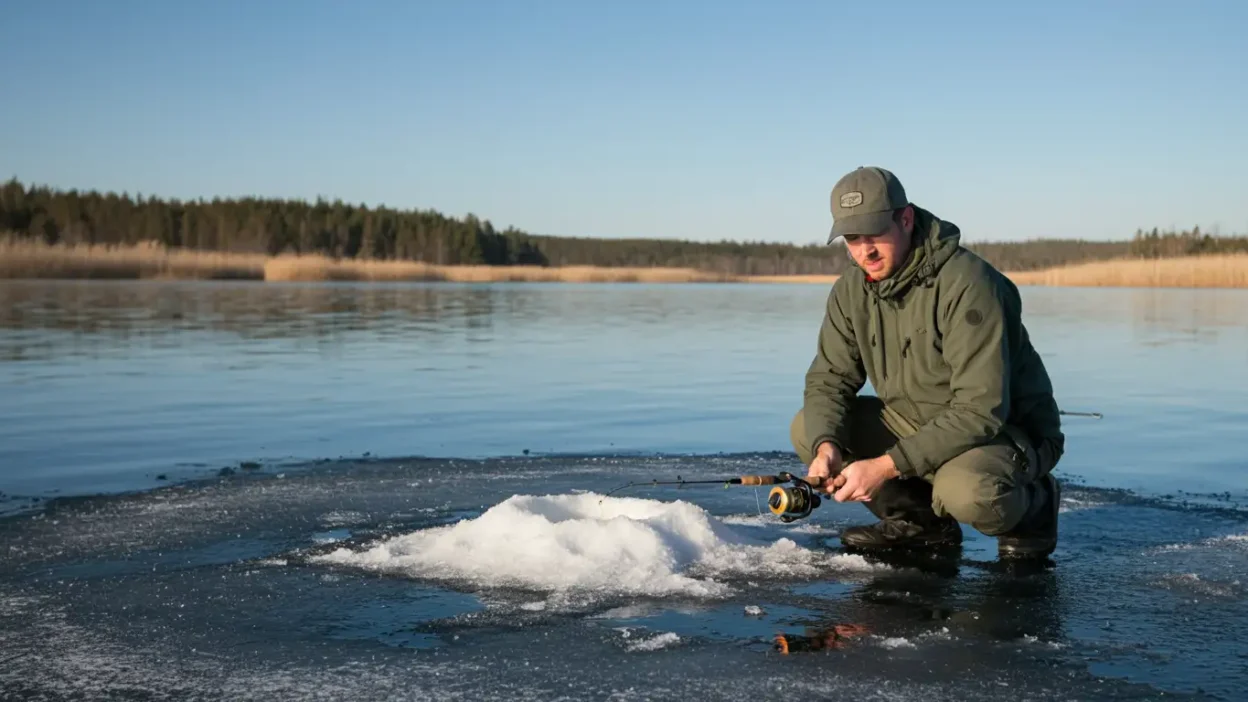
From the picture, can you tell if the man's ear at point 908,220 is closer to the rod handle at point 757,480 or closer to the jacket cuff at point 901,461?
the jacket cuff at point 901,461

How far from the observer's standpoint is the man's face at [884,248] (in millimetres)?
4371

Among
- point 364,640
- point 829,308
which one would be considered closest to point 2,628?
point 364,640

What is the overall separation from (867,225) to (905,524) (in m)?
1.35

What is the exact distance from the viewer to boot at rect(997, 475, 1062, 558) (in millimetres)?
4594

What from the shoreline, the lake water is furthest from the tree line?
the lake water

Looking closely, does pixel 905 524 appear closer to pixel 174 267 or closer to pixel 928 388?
pixel 928 388

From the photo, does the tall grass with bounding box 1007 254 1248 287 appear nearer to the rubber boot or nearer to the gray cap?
the rubber boot

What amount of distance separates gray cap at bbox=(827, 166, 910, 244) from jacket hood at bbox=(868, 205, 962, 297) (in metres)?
0.15

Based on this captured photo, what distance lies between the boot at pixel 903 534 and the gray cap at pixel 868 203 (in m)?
1.31

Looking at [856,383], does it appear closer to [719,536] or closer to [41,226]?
[719,536]

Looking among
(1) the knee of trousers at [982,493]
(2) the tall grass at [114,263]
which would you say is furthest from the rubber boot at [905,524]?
(2) the tall grass at [114,263]

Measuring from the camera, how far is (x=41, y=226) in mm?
82812

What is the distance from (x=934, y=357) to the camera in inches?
177

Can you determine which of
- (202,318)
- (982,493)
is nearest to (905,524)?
(982,493)
